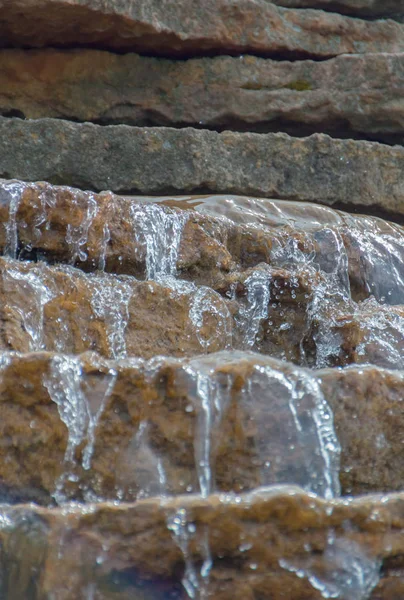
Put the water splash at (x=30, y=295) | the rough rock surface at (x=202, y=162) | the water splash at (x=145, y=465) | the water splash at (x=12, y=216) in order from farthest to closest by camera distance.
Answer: the rough rock surface at (x=202, y=162)
the water splash at (x=12, y=216)
the water splash at (x=30, y=295)
the water splash at (x=145, y=465)

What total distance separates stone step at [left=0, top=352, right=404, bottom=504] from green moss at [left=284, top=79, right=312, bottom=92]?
12.1ft

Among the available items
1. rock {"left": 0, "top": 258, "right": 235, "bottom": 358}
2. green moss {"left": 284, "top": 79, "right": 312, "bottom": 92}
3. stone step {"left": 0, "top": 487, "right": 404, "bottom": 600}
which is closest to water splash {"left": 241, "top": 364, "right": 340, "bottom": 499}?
stone step {"left": 0, "top": 487, "right": 404, "bottom": 600}

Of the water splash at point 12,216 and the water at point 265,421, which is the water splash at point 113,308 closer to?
the water splash at point 12,216

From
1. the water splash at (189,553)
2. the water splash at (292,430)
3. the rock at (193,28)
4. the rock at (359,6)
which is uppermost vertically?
the rock at (359,6)

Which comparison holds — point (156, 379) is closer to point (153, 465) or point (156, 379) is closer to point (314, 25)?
point (153, 465)

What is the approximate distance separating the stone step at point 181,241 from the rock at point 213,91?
3.44ft

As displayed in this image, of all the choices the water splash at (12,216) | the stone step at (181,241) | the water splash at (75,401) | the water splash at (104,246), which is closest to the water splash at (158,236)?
the stone step at (181,241)

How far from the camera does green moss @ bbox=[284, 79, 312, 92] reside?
5867 mm

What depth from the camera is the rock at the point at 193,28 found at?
17.5 feet

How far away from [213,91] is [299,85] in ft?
1.70

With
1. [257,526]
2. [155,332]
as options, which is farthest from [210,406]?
[155,332]

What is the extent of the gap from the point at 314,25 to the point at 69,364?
4.14 m

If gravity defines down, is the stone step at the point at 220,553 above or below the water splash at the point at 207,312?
above

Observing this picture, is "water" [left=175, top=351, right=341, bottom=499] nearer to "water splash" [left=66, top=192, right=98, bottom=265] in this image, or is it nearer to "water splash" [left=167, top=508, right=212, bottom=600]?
"water splash" [left=167, top=508, right=212, bottom=600]
